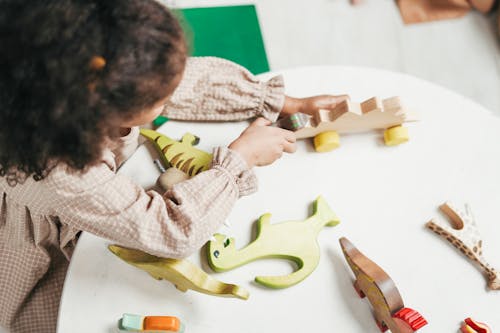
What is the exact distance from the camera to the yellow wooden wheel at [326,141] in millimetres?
712

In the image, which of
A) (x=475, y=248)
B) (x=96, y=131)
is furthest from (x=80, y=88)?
(x=475, y=248)

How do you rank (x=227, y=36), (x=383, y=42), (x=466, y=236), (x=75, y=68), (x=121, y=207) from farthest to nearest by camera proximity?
(x=383, y=42) → (x=227, y=36) → (x=466, y=236) → (x=121, y=207) → (x=75, y=68)

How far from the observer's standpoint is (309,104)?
0.75 m

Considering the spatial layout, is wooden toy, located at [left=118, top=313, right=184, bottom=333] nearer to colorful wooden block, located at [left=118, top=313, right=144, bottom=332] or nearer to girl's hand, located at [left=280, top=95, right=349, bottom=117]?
colorful wooden block, located at [left=118, top=313, right=144, bottom=332]

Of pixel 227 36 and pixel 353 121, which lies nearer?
pixel 353 121

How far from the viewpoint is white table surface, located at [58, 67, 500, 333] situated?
0.62 m

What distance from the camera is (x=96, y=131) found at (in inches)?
19.6

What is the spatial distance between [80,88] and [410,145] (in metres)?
0.47

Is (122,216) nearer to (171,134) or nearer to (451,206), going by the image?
(171,134)

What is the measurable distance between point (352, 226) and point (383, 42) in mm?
850

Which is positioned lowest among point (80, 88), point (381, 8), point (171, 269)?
point (171, 269)

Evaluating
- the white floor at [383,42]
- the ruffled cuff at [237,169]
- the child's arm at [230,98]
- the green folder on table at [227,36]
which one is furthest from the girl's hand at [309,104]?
the white floor at [383,42]

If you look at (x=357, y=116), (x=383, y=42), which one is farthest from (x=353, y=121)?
(x=383, y=42)

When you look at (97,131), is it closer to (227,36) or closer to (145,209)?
(145,209)
